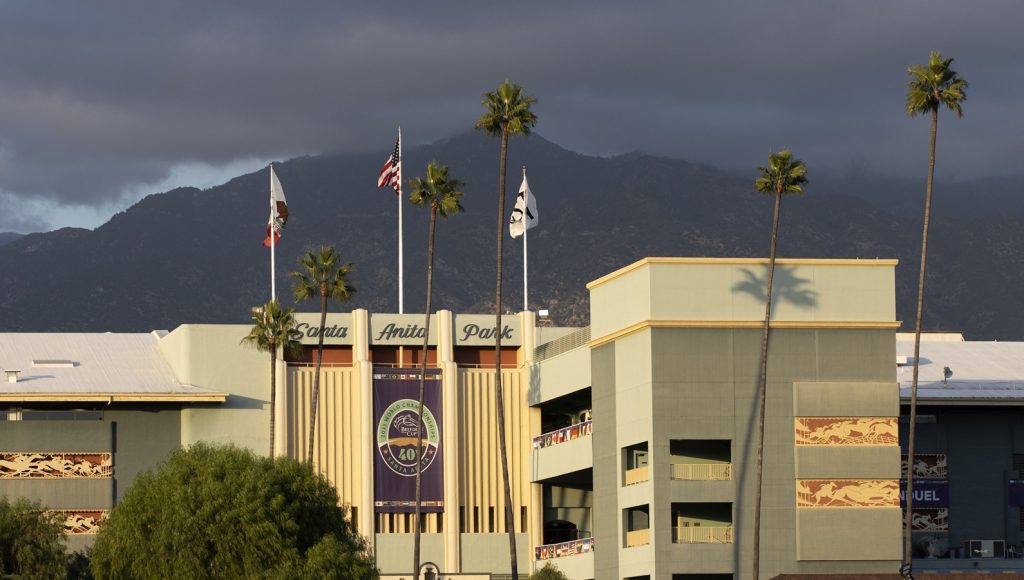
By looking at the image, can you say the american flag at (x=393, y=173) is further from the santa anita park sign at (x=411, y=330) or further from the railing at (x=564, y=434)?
the railing at (x=564, y=434)

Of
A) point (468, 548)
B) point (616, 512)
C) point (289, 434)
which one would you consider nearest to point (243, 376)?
point (289, 434)

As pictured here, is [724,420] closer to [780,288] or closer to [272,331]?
[780,288]

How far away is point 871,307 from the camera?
9525cm

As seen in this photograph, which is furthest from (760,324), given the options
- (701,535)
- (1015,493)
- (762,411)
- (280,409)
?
(280,409)

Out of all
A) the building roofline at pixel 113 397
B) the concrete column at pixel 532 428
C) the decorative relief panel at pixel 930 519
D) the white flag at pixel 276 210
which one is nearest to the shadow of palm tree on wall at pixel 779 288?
the decorative relief panel at pixel 930 519

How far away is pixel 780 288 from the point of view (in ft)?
312

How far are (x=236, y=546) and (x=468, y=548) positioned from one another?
3164 centimetres

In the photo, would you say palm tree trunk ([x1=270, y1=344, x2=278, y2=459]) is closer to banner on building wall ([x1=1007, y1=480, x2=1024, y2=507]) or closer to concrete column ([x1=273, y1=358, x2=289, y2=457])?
concrete column ([x1=273, y1=358, x2=289, y2=457])

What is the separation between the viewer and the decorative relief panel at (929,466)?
105812 mm

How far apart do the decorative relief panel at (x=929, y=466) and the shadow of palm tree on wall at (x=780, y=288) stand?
51.7 feet

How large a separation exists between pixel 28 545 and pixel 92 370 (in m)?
29.0

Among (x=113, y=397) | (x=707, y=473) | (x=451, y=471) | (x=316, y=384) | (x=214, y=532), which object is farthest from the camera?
(x=451, y=471)

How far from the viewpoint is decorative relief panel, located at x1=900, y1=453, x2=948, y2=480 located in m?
106

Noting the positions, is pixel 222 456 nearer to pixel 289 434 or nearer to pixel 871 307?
pixel 289 434
